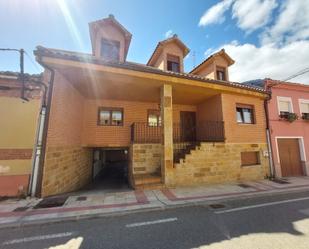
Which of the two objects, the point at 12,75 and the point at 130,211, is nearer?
the point at 130,211

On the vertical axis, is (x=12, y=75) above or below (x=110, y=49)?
below

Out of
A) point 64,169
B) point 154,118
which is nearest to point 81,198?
point 64,169

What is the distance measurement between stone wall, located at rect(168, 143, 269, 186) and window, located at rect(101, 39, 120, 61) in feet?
21.7

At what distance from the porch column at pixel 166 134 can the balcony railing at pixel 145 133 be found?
6.20 feet

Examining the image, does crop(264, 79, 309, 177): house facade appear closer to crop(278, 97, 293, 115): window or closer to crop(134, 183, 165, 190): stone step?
crop(278, 97, 293, 115): window

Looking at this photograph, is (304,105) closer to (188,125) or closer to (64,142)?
(188,125)

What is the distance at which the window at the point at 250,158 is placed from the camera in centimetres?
966

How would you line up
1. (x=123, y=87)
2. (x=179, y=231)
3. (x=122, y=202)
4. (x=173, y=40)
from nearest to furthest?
(x=179, y=231) < (x=122, y=202) < (x=123, y=87) < (x=173, y=40)

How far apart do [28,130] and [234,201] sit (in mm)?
7848

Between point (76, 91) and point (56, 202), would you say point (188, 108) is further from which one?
point (56, 202)

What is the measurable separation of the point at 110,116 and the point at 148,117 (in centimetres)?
242

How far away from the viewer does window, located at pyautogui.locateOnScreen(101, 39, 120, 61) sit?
8992 mm

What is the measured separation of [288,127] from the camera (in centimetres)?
1102

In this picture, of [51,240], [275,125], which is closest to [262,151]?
[275,125]
